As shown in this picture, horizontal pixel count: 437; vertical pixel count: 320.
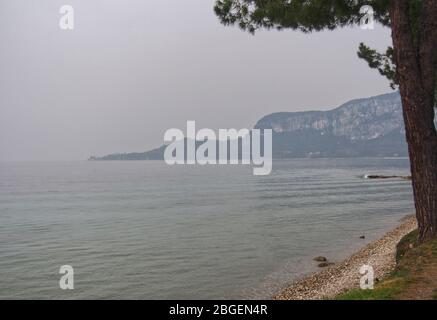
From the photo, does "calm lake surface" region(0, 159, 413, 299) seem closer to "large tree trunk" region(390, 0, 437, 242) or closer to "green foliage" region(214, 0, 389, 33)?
"large tree trunk" region(390, 0, 437, 242)

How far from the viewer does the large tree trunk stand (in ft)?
40.2

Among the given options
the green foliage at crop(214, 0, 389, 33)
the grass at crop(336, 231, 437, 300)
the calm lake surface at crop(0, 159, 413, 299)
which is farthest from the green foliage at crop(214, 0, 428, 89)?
the calm lake surface at crop(0, 159, 413, 299)

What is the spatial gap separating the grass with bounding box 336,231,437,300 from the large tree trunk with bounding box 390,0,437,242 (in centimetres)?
116

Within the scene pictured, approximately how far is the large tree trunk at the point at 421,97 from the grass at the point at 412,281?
45.8 inches

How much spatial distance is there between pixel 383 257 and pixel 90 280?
16.8m

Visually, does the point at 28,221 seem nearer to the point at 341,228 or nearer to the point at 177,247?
the point at 177,247

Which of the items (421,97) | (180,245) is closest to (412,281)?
(421,97)

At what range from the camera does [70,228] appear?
43.7m

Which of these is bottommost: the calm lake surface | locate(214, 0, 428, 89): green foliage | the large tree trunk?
the calm lake surface

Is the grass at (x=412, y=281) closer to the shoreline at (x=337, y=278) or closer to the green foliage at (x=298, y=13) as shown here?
the shoreline at (x=337, y=278)

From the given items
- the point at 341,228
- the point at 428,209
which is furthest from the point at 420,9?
the point at 341,228

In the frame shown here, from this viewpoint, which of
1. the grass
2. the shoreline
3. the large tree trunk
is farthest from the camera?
the shoreline

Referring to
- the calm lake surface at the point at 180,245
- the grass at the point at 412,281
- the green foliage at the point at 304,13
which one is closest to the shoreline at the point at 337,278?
the calm lake surface at the point at 180,245

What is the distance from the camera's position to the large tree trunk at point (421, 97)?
12.3 meters
